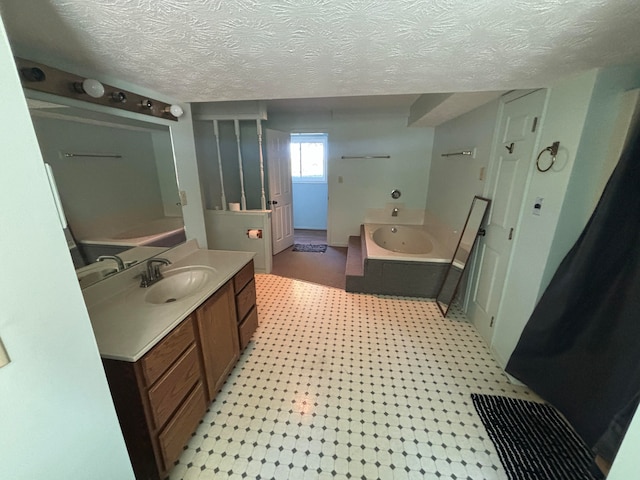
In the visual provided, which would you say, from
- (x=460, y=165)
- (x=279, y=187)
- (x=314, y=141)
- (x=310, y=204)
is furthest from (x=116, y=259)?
(x=314, y=141)

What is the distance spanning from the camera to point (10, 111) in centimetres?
52

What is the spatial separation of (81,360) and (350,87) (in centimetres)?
172

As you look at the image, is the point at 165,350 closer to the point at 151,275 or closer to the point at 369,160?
the point at 151,275

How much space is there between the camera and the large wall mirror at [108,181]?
3.86ft

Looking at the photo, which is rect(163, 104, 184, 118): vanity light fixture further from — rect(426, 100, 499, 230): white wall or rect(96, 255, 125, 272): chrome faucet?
rect(426, 100, 499, 230): white wall

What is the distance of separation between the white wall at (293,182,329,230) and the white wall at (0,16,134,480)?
505cm

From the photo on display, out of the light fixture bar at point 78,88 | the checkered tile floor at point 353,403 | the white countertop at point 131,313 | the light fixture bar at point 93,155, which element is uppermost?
→ the light fixture bar at point 78,88

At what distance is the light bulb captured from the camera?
119 cm

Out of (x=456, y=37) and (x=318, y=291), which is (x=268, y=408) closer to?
(x=318, y=291)

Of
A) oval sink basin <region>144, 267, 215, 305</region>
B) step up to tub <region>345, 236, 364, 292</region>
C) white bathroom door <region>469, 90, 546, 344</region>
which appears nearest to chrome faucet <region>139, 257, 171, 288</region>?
oval sink basin <region>144, 267, 215, 305</region>

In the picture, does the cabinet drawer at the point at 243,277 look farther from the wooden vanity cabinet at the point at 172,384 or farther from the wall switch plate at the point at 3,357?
the wall switch plate at the point at 3,357

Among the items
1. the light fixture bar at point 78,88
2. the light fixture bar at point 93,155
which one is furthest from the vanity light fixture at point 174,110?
the light fixture bar at point 93,155

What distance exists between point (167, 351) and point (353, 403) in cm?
116

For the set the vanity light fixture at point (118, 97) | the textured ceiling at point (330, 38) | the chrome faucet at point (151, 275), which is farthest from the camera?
the chrome faucet at point (151, 275)
